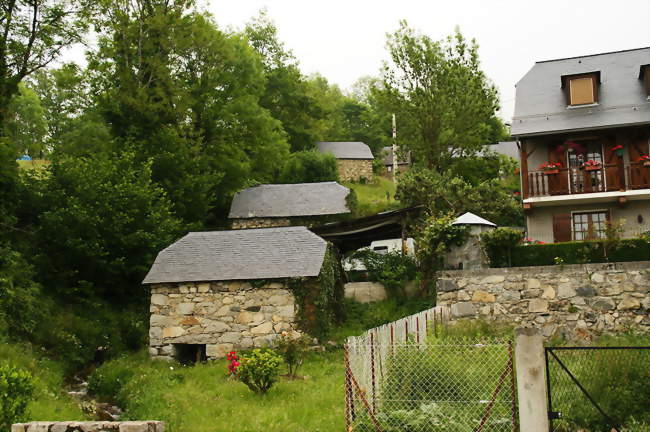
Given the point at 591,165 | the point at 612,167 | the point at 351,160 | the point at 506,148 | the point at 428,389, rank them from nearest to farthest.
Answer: the point at 428,389 < the point at 591,165 < the point at 612,167 < the point at 351,160 < the point at 506,148

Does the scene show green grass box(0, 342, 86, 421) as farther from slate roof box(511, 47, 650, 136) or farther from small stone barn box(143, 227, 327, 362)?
slate roof box(511, 47, 650, 136)

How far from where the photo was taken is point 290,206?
30.0m

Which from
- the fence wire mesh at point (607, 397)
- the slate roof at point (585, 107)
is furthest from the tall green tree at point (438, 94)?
the fence wire mesh at point (607, 397)

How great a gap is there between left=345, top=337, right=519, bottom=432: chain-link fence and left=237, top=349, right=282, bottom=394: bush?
8.37 ft

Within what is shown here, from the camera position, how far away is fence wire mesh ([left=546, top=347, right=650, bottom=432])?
7.89 meters

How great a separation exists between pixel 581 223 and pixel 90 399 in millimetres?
16621

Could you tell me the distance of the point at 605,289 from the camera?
1493cm

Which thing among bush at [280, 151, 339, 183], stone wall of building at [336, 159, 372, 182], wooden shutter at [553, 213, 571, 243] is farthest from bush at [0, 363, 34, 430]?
stone wall of building at [336, 159, 372, 182]

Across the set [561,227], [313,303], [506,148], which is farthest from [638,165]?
[506,148]

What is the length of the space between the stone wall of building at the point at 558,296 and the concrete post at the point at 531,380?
7780 mm

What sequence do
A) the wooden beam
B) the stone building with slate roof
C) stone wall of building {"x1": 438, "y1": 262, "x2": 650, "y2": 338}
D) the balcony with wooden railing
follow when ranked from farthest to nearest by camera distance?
the wooden beam → the stone building with slate roof → the balcony with wooden railing → stone wall of building {"x1": 438, "y1": 262, "x2": 650, "y2": 338}

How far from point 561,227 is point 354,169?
25.3 m

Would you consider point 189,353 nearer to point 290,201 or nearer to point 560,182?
point 560,182

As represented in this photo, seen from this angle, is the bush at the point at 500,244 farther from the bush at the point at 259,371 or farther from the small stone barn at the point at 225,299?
the bush at the point at 259,371
